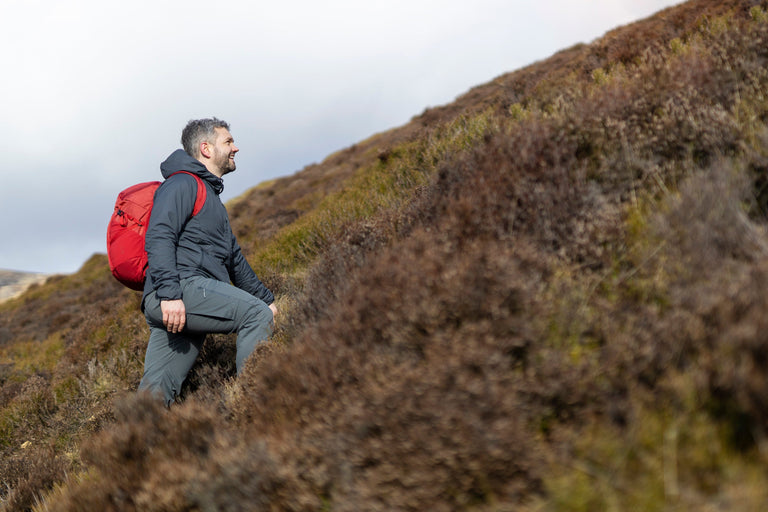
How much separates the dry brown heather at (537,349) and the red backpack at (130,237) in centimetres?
103

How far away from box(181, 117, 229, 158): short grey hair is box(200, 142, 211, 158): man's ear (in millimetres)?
27

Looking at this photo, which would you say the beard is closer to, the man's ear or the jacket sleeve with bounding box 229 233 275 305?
the man's ear

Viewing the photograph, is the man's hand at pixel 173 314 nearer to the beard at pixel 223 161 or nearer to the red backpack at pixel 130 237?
the red backpack at pixel 130 237

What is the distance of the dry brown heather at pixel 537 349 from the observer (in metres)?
1.56

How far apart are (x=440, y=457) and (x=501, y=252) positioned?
1.04 metres

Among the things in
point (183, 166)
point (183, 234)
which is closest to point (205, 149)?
point (183, 166)

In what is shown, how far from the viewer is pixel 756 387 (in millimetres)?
1461

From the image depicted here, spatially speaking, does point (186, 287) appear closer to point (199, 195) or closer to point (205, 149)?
point (199, 195)

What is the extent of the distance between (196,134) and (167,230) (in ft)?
3.55

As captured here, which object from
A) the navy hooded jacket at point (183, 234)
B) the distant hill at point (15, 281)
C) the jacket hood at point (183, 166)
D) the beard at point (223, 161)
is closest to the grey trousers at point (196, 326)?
the navy hooded jacket at point (183, 234)

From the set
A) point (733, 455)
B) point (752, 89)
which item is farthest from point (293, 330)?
point (752, 89)

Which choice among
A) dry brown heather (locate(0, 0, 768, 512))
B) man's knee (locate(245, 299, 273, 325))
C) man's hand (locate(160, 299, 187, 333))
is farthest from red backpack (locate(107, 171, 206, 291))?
dry brown heather (locate(0, 0, 768, 512))

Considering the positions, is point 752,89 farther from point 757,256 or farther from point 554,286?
point 554,286

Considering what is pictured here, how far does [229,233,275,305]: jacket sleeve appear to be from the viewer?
4113 millimetres
